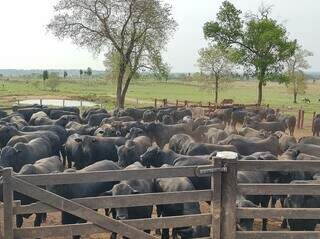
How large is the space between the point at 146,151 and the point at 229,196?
8.15 meters

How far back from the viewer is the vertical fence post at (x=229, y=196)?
598 cm

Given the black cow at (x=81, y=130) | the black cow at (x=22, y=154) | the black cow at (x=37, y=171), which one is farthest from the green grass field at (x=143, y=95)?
the black cow at (x=37, y=171)

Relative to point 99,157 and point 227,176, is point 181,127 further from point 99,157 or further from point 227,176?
point 227,176

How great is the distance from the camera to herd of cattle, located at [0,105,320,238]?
915cm

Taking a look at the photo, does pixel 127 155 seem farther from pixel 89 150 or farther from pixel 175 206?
pixel 175 206

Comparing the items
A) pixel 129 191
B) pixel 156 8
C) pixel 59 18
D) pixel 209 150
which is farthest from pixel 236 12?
pixel 129 191

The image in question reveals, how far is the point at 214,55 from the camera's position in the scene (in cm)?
4350

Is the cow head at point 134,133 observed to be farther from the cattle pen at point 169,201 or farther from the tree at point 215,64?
the tree at point 215,64

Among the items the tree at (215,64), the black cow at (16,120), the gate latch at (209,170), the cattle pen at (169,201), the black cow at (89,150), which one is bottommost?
the black cow at (89,150)

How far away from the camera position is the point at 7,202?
19.0ft

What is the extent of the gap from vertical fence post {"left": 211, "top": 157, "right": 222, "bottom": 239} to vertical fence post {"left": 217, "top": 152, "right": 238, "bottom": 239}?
5 cm

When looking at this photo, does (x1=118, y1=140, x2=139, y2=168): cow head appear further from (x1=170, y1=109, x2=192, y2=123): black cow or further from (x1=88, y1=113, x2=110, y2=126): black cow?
(x1=170, y1=109, x2=192, y2=123): black cow

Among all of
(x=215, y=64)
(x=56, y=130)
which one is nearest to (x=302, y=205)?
(x=56, y=130)

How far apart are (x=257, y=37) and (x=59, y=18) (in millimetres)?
15586
